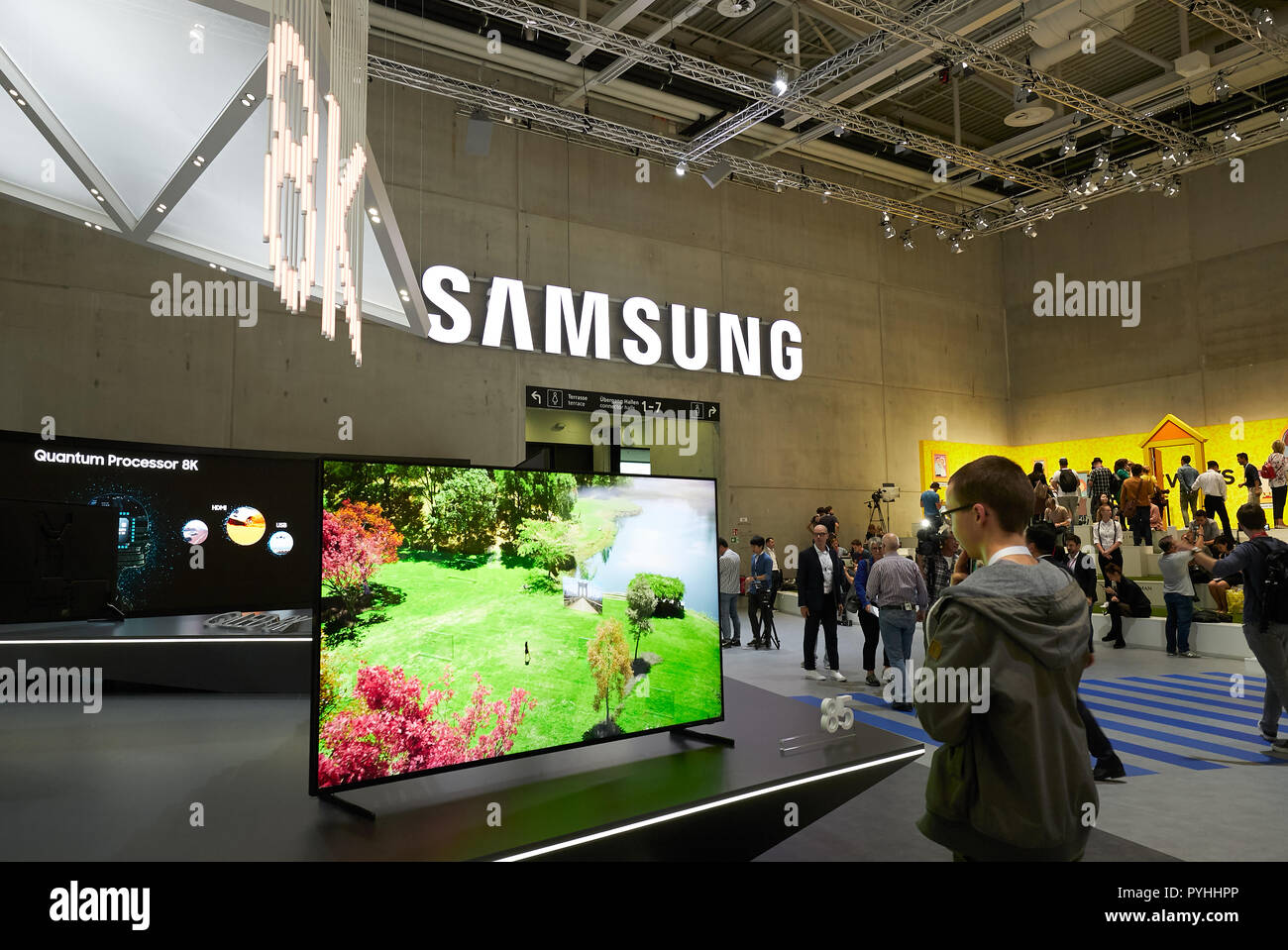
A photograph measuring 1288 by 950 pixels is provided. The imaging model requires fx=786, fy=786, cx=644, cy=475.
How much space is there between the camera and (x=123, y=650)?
15.5ft

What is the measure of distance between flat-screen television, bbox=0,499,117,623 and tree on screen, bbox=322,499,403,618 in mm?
1650

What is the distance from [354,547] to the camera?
201 centimetres

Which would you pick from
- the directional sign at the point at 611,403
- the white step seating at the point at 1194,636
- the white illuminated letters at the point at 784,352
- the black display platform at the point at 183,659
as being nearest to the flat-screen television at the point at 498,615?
the black display platform at the point at 183,659

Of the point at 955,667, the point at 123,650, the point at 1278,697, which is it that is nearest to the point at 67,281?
the point at 123,650

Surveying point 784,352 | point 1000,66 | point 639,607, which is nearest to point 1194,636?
point 1000,66

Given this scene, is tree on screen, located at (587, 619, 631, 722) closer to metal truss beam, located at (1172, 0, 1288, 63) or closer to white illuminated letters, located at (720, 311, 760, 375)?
metal truss beam, located at (1172, 0, 1288, 63)

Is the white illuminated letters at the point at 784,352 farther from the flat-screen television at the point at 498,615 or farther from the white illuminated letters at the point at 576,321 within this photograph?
the flat-screen television at the point at 498,615

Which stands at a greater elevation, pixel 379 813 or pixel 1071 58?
pixel 1071 58

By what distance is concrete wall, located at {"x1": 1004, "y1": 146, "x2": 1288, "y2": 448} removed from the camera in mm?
14695

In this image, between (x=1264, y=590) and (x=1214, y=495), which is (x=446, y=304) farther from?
(x=1214, y=495)

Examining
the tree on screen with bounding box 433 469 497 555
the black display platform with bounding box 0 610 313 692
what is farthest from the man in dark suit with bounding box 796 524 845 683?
the tree on screen with bounding box 433 469 497 555
